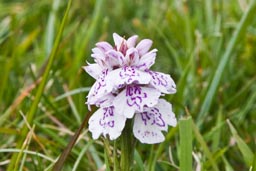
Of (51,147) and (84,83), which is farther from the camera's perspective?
(84,83)

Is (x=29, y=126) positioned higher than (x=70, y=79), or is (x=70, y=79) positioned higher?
(x=29, y=126)

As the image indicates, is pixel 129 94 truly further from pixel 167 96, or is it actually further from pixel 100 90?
pixel 167 96

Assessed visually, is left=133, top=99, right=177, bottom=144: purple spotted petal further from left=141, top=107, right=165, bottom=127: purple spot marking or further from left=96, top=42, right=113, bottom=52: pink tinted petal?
left=96, top=42, right=113, bottom=52: pink tinted petal

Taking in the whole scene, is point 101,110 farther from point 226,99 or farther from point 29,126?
point 226,99

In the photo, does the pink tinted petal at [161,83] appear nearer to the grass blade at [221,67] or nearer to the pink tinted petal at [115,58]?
the pink tinted petal at [115,58]

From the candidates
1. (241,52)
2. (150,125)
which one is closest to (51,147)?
(150,125)

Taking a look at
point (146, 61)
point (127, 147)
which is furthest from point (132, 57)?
point (127, 147)

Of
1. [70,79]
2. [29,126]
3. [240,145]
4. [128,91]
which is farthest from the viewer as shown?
[70,79]
